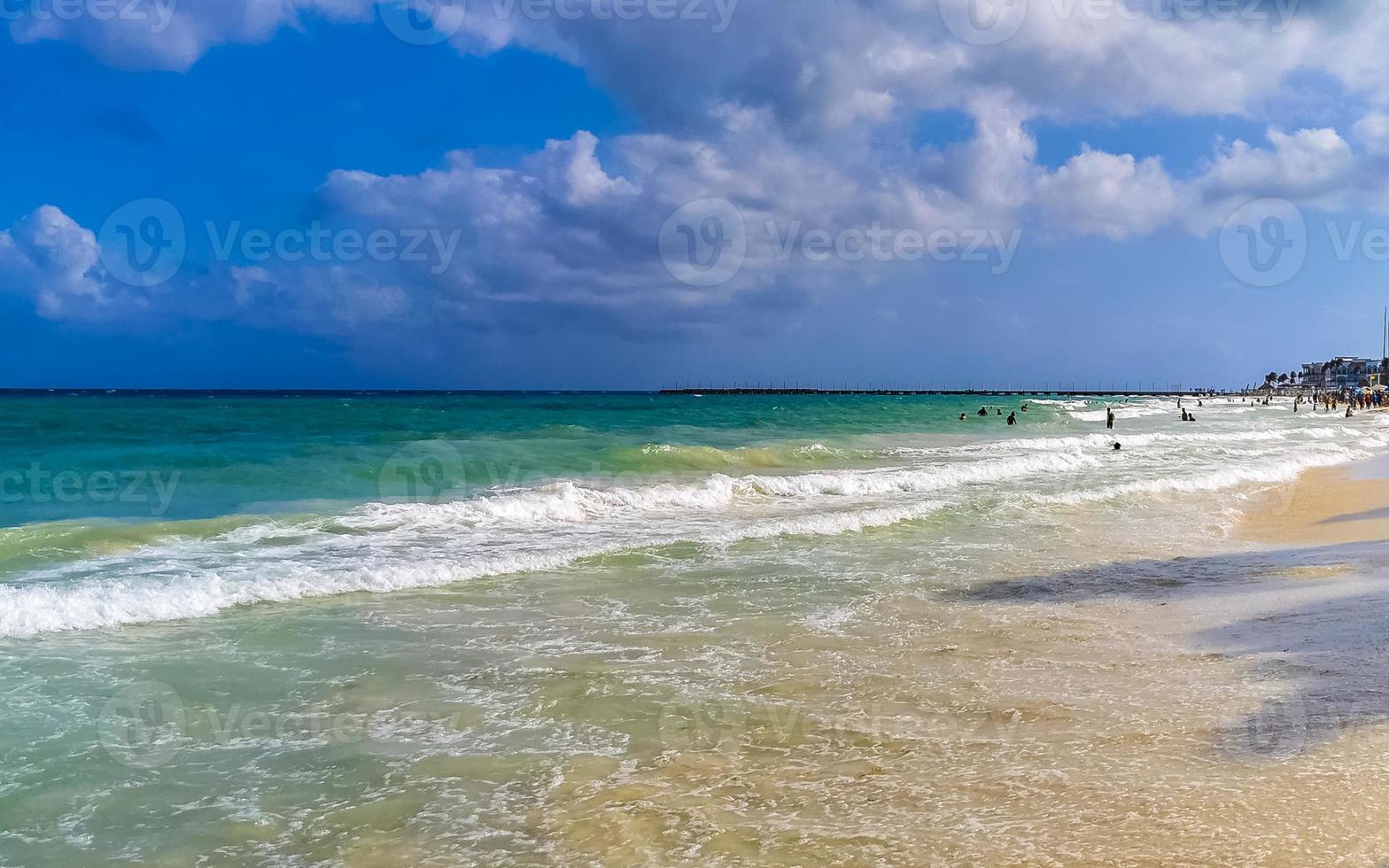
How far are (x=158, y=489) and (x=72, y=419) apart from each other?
37159 millimetres

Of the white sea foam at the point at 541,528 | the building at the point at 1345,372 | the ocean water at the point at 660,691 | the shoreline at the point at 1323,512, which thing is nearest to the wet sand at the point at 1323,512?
the shoreline at the point at 1323,512

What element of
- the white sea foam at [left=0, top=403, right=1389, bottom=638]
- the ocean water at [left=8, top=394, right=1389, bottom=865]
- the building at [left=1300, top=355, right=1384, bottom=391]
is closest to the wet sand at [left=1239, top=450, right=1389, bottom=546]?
the ocean water at [left=8, top=394, right=1389, bottom=865]

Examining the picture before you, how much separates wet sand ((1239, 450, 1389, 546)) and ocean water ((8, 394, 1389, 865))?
36.1 inches

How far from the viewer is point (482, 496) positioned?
A: 62.4 feet

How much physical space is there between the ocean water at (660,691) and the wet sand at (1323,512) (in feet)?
3.01

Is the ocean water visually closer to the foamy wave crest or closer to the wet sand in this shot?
the foamy wave crest

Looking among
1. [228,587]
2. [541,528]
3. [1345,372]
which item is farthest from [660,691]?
[1345,372]

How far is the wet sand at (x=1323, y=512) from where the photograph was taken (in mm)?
14203

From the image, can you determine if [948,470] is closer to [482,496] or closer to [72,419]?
[482,496]

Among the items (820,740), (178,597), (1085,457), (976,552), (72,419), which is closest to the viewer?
(820,740)

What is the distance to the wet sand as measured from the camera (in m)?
14.2

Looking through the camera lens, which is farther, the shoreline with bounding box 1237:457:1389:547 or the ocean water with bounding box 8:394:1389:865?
the shoreline with bounding box 1237:457:1389:547

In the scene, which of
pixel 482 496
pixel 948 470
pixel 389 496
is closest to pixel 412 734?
pixel 482 496

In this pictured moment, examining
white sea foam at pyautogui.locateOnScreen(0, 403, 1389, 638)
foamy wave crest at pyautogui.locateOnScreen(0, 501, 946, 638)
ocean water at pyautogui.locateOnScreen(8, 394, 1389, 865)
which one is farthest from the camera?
white sea foam at pyautogui.locateOnScreen(0, 403, 1389, 638)
